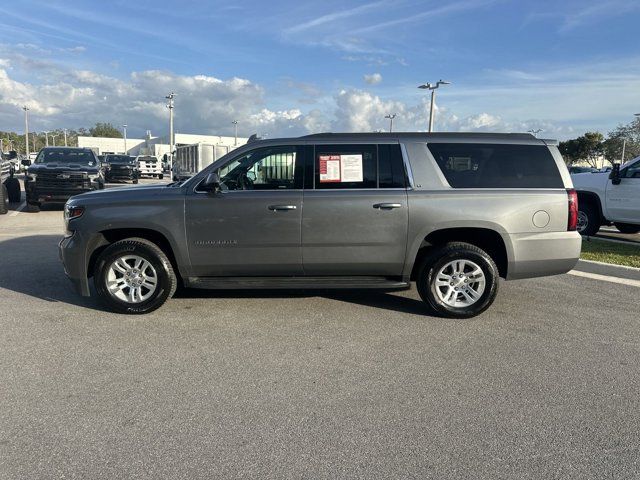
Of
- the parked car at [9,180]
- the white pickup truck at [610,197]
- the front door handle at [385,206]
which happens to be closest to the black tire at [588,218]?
the white pickup truck at [610,197]

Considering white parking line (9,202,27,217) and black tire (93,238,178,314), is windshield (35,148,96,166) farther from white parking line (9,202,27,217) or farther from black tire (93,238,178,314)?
black tire (93,238,178,314)

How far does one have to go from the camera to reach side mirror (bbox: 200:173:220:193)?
16.4 ft

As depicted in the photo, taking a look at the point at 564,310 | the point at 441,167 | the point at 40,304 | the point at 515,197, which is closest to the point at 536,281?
the point at 564,310

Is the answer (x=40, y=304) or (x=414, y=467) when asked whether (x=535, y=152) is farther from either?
(x=40, y=304)

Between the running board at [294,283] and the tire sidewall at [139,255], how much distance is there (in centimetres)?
25

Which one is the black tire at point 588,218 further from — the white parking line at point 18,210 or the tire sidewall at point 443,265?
the white parking line at point 18,210

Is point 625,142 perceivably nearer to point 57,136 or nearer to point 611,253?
point 611,253

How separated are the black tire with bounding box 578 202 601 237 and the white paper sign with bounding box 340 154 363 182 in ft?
24.6

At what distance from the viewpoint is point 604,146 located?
6162 centimetres

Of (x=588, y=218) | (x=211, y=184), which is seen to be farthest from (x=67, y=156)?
(x=588, y=218)

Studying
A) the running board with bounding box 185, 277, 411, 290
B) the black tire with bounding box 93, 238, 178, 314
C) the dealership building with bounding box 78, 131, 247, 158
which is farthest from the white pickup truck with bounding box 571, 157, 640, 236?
the dealership building with bounding box 78, 131, 247, 158

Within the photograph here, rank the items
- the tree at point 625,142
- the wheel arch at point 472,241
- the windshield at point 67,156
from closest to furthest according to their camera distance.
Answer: the wheel arch at point 472,241
the windshield at point 67,156
the tree at point 625,142

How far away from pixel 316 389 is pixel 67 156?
565 inches

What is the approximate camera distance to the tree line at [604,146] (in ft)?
184
